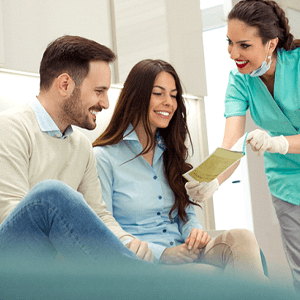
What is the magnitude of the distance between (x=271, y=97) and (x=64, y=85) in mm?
841

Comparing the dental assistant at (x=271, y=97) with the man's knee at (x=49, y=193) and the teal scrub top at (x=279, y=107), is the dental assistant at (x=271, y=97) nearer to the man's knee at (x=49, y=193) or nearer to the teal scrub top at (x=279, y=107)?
the teal scrub top at (x=279, y=107)

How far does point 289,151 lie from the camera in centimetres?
154

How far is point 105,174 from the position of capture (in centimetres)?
137

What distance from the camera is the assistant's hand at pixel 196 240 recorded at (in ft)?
3.90

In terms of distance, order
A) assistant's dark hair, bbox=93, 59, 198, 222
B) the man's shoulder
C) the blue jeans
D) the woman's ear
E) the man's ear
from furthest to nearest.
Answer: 1. the woman's ear
2. assistant's dark hair, bbox=93, 59, 198, 222
3. the man's ear
4. the man's shoulder
5. the blue jeans

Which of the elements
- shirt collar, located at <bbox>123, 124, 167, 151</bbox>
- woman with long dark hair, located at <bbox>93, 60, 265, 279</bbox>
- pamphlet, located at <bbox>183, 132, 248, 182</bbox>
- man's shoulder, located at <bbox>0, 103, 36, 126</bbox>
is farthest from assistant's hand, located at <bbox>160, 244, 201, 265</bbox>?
man's shoulder, located at <bbox>0, 103, 36, 126</bbox>

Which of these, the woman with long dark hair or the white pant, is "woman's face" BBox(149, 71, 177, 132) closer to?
the woman with long dark hair

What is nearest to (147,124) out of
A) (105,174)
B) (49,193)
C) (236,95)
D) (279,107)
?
(105,174)

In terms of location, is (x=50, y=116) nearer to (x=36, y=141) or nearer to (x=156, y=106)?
(x=36, y=141)

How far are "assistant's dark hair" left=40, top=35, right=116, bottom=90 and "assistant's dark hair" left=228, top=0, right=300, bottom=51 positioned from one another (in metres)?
0.62

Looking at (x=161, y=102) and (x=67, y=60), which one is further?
(x=161, y=102)

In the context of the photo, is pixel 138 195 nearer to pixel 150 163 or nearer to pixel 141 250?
pixel 150 163

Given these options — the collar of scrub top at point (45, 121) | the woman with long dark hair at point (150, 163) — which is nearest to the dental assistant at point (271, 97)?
the woman with long dark hair at point (150, 163)

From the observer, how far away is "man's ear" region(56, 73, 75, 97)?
1241 mm
